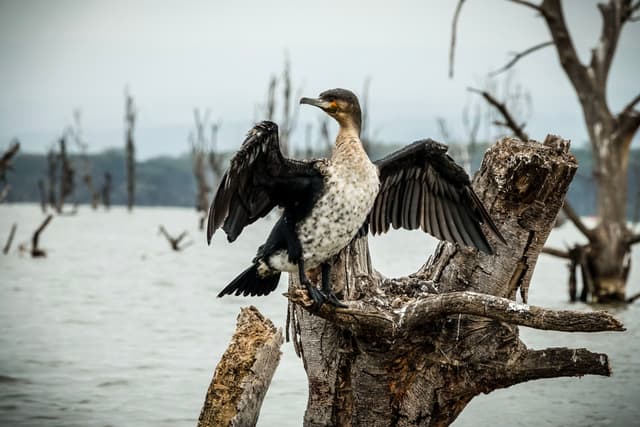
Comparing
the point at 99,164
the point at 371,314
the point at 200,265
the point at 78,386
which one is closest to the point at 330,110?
the point at 371,314

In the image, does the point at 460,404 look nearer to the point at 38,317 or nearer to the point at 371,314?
the point at 371,314

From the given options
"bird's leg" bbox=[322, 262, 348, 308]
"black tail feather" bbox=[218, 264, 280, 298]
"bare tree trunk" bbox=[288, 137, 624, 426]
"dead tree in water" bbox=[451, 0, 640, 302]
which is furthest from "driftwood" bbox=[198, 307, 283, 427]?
"dead tree in water" bbox=[451, 0, 640, 302]

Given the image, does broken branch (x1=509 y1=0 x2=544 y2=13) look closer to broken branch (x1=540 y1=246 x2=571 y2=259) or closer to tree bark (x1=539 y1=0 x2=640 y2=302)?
tree bark (x1=539 y1=0 x2=640 y2=302)

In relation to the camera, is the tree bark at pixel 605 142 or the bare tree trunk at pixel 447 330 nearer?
the bare tree trunk at pixel 447 330

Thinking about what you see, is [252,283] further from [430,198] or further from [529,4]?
[529,4]

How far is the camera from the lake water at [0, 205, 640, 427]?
6445 mm

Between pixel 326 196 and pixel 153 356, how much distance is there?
5135 millimetres

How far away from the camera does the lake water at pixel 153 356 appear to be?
6.45m

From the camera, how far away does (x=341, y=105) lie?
158 inches

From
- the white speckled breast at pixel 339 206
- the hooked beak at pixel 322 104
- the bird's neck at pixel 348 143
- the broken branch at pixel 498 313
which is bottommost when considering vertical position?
the broken branch at pixel 498 313

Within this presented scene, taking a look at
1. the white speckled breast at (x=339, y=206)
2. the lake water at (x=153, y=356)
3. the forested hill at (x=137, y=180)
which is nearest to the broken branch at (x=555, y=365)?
the white speckled breast at (x=339, y=206)

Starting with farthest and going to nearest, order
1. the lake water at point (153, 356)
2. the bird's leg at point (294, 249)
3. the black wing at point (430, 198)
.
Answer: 1. the lake water at point (153, 356)
2. the black wing at point (430, 198)
3. the bird's leg at point (294, 249)

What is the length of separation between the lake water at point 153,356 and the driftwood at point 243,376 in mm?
1917

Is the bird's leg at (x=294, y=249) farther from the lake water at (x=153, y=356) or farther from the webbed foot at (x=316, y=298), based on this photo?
the lake water at (x=153, y=356)
